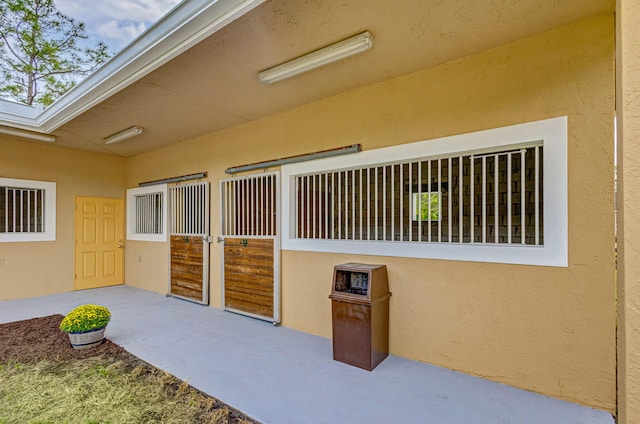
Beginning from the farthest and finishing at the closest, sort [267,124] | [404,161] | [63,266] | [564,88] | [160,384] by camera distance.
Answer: [63,266], [267,124], [404,161], [160,384], [564,88]

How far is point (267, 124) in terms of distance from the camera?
443cm

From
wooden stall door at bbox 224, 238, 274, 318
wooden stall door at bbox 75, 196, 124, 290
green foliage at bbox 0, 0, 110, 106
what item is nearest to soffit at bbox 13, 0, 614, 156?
wooden stall door at bbox 224, 238, 274, 318

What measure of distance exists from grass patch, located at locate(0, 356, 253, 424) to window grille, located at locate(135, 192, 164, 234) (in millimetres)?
3617

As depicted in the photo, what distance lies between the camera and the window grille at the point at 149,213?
20.9 feet

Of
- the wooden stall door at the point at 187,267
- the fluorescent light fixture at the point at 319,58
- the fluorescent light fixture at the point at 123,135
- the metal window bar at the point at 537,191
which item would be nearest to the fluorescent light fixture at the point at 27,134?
the fluorescent light fixture at the point at 123,135

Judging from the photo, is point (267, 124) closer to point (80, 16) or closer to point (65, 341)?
point (65, 341)

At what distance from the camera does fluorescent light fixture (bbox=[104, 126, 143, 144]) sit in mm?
4891

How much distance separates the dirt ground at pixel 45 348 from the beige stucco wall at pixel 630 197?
9.24 ft

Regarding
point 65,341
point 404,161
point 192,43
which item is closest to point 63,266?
point 65,341

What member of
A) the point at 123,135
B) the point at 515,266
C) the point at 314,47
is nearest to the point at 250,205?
the point at 123,135

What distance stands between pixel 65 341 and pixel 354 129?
402cm

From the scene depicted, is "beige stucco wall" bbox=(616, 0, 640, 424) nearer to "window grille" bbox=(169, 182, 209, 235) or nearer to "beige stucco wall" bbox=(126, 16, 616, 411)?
"beige stucco wall" bbox=(126, 16, 616, 411)

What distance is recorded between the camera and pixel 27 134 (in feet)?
16.7

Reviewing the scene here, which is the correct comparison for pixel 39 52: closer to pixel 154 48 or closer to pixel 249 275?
pixel 154 48
